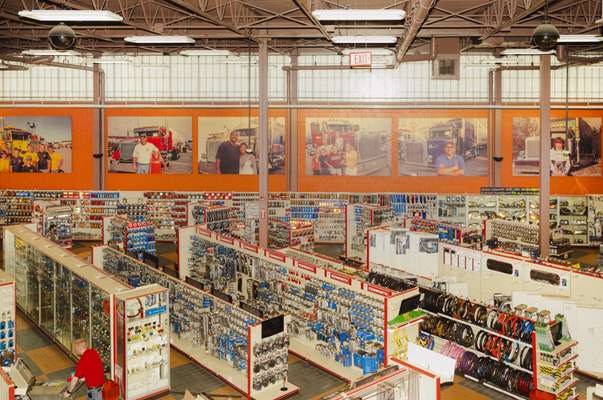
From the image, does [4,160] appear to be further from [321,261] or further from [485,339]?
[485,339]

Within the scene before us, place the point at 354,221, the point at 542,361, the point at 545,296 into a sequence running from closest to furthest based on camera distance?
the point at 542,361 < the point at 545,296 < the point at 354,221

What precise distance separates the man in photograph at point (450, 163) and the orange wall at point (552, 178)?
71.5 inches

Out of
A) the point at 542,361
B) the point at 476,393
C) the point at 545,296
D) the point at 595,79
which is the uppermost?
the point at 595,79

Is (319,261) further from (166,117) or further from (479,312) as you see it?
(166,117)

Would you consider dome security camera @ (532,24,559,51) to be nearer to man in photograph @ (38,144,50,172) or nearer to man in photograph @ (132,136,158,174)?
man in photograph @ (132,136,158,174)

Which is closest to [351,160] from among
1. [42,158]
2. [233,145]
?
[233,145]

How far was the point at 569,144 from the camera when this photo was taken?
80.9 feet

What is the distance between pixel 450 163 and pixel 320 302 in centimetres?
1491

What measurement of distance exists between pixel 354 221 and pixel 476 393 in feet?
32.7

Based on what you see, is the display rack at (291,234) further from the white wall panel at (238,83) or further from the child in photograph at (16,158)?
the child in photograph at (16,158)

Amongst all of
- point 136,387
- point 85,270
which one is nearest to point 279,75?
point 85,270

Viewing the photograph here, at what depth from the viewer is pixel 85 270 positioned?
11820 mm

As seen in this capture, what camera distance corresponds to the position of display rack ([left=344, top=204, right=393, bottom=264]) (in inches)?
774

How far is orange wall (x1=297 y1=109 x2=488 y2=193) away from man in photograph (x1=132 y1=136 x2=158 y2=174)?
6473mm
